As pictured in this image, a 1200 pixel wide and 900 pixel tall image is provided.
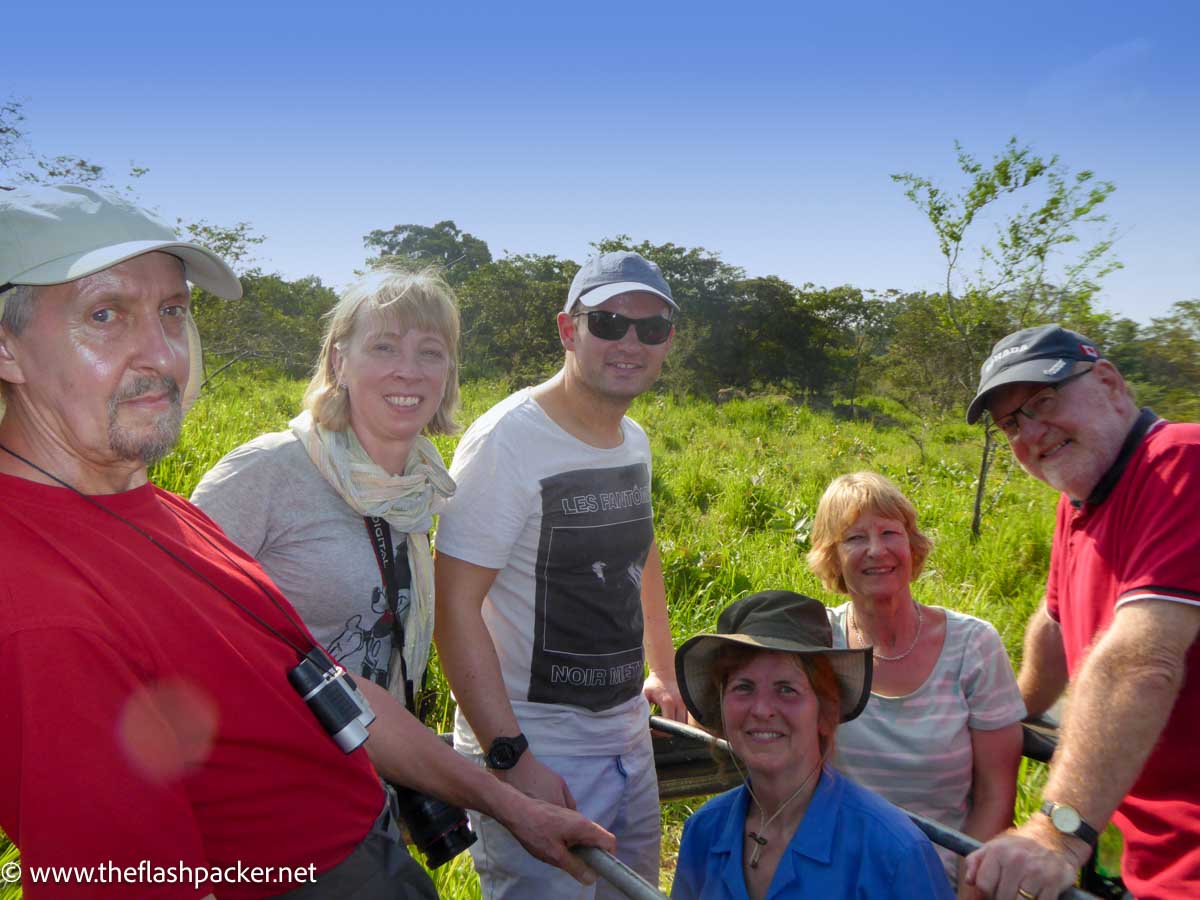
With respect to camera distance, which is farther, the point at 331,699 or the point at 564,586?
the point at 564,586

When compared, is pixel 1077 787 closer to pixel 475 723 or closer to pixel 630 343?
pixel 475 723

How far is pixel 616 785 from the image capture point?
230 cm

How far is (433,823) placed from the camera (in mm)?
1761

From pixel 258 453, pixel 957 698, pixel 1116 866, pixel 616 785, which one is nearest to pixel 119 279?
pixel 258 453

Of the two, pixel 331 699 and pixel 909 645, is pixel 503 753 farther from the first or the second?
pixel 909 645

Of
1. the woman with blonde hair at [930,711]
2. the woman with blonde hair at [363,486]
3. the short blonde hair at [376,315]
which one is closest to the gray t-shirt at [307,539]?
the woman with blonde hair at [363,486]

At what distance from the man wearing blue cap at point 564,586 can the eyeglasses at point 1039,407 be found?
39.0 inches

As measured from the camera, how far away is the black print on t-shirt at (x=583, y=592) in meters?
2.21

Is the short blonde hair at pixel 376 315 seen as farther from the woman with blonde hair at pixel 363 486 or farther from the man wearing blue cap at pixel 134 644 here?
the man wearing blue cap at pixel 134 644

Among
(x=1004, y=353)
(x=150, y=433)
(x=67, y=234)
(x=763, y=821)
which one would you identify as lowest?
(x=763, y=821)

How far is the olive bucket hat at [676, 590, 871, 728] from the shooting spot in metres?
1.91

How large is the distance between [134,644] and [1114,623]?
6.25 ft

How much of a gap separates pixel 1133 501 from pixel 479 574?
160cm

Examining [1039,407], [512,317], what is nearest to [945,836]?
[1039,407]
